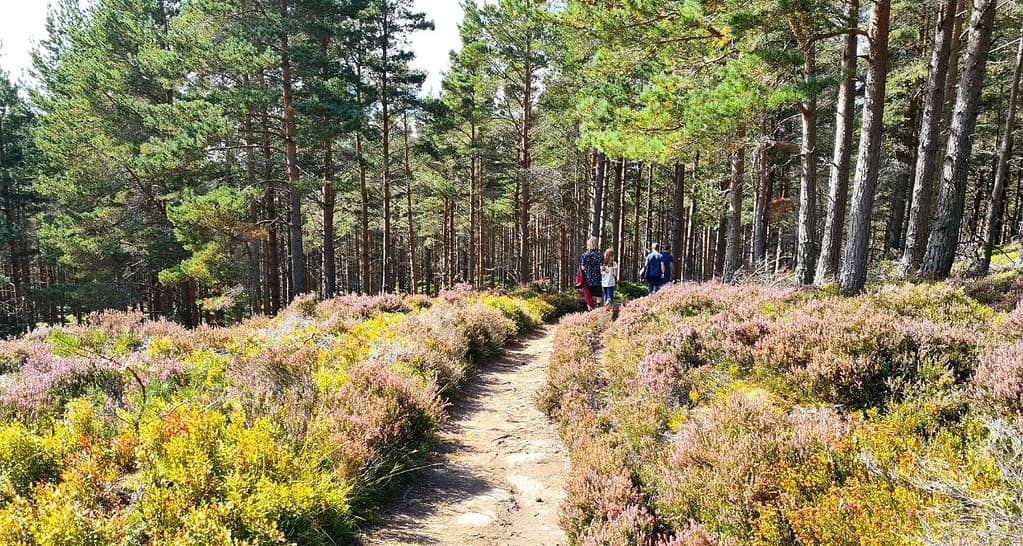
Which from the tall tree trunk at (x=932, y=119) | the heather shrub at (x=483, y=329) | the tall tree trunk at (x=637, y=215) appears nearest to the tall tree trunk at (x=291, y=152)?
the heather shrub at (x=483, y=329)

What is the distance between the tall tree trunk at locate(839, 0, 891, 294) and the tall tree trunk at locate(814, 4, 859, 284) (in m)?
0.38

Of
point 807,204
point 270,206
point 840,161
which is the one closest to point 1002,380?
point 840,161

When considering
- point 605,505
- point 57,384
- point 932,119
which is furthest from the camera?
point 932,119

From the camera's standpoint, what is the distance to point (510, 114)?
65.4 feet

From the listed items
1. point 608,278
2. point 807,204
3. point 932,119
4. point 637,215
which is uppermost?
point 932,119

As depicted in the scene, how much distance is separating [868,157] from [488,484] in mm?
8364

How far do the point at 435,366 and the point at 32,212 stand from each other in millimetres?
36706

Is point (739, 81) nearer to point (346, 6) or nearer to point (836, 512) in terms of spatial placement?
point (836, 512)

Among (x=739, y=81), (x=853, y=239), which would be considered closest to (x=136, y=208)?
(x=739, y=81)

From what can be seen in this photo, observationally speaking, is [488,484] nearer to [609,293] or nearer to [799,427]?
[799,427]

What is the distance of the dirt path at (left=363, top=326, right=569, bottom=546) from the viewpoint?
3.80 meters

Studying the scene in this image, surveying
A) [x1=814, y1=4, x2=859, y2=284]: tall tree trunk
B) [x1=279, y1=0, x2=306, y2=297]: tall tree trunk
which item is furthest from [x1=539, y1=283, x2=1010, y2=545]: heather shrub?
[x1=279, y1=0, x2=306, y2=297]: tall tree trunk

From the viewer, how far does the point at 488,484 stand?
15.3ft

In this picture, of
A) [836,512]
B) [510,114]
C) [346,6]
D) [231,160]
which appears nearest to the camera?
[836,512]
